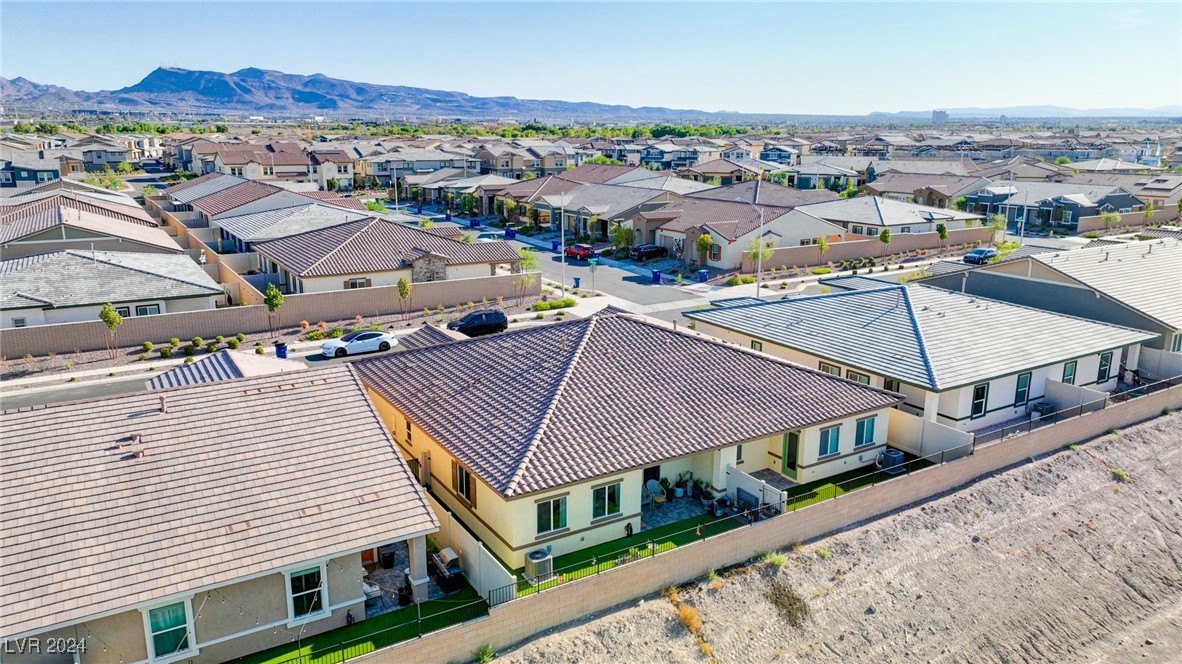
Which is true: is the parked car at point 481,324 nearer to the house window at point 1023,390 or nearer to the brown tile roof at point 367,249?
the brown tile roof at point 367,249

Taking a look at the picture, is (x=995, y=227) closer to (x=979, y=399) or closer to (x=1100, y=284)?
(x=1100, y=284)

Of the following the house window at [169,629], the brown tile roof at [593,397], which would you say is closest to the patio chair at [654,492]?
the brown tile roof at [593,397]

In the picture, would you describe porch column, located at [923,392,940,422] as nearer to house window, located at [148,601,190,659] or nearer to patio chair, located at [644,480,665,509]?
patio chair, located at [644,480,665,509]

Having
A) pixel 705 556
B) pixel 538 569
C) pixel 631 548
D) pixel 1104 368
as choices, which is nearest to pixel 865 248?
pixel 1104 368

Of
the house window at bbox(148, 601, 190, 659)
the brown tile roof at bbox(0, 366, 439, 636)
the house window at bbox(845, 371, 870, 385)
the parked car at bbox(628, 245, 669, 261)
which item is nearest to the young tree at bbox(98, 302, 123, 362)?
the brown tile roof at bbox(0, 366, 439, 636)

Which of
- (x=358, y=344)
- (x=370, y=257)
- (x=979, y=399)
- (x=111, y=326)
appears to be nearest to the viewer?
(x=979, y=399)

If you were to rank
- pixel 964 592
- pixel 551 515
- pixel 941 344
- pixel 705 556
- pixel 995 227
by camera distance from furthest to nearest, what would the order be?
pixel 995 227 < pixel 941 344 < pixel 964 592 < pixel 705 556 < pixel 551 515
